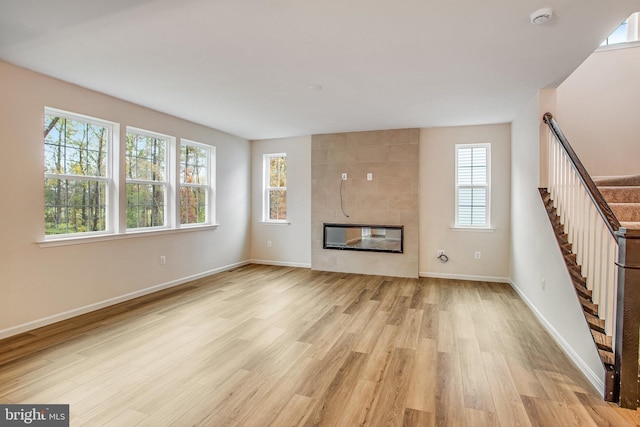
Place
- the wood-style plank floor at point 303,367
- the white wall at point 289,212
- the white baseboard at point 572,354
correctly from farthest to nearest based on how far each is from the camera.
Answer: the white wall at point 289,212, the white baseboard at point 572,354, the wood-style plank floor at point 303,367

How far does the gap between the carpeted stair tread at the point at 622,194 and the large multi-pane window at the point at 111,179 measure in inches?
205

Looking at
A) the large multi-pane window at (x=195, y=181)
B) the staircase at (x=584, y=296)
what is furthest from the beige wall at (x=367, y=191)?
the staircase at (x=584, y=296)

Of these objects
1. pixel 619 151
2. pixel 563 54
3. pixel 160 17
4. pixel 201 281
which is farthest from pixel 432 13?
pixel 201 281

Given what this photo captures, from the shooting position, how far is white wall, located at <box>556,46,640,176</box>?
154 inches

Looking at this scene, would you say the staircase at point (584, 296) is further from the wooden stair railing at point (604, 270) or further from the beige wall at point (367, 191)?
the beige wall at point (367, 191)

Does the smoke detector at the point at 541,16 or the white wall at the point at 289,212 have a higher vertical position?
Answer: the smoke detector at the point at 541,16

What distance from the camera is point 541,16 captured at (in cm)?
205

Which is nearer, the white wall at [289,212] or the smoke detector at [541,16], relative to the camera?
the smoke detector at [541,16]

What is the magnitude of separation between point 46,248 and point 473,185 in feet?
18.5

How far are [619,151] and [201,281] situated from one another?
5948mm

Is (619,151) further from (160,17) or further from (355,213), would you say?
(160,17)

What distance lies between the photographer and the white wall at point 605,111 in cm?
392

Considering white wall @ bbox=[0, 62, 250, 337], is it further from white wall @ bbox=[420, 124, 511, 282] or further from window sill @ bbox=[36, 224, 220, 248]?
white wall @ bbox=[420, 124, 511, 282]

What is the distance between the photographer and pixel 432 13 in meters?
2.07
